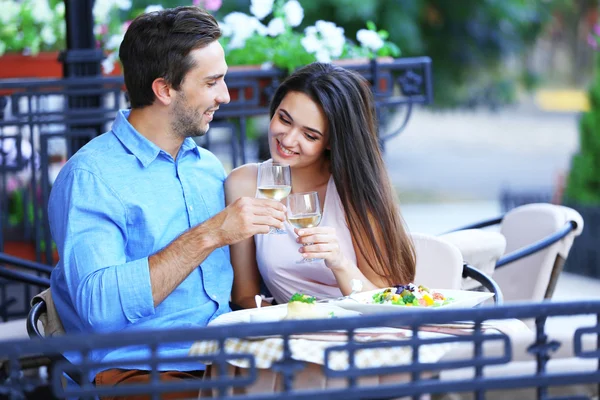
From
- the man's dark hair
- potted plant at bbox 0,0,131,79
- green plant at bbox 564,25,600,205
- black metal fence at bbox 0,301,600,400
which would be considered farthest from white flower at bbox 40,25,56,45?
black metal fence at bbox 0,301,600,400

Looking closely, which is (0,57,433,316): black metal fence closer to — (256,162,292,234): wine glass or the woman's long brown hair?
the woman's long brown hair

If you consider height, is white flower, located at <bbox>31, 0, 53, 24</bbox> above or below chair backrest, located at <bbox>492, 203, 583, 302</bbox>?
above

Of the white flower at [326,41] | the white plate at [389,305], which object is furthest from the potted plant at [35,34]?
the white plate at [389,305]

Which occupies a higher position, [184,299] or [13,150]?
→ [13,150]

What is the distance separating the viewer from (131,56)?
2758 millimetres

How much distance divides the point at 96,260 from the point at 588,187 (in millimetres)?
6664

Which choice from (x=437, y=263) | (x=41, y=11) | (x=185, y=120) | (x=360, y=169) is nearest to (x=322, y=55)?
(x=360, y=169)

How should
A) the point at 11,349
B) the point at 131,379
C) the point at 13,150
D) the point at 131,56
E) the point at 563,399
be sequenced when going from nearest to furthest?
the point at 11,349 < the point at 563,399 < the point at 131,379 < the point at 131,56 < the point at 13,150

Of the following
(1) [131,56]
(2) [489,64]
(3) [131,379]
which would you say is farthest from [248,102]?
(2) [489,64]

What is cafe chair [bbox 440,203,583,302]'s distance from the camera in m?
3.72

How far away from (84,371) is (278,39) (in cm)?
361

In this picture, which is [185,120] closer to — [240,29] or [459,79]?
[240,29]

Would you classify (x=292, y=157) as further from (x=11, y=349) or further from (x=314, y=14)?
(x=314, y=14)

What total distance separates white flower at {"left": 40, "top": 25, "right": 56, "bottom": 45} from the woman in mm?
3714
